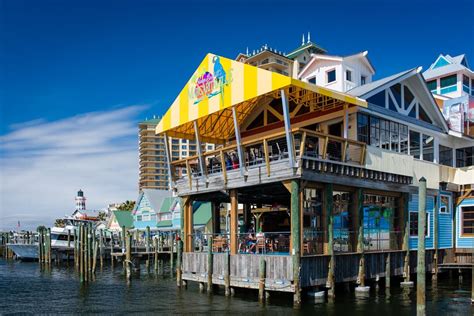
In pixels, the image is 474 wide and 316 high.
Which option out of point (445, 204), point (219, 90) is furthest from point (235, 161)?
point (445, 204)

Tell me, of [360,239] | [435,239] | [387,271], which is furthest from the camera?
[435,239]

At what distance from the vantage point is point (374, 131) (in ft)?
82.3

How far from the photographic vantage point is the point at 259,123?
28922 millimetres

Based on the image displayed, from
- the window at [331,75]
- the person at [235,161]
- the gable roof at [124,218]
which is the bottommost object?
the gable roof at [124,218]

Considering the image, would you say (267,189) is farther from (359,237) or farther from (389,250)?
(389,250)

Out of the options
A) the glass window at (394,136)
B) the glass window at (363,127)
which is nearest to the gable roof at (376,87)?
the glass window at (363,127)

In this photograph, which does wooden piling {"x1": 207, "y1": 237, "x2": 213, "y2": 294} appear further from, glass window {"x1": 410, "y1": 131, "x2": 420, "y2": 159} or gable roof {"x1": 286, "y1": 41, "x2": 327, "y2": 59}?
gable roof {"x1": 286, "y1": 41, "x2": 327, "y2": 59}

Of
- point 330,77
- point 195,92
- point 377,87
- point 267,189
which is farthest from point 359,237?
point 330,77

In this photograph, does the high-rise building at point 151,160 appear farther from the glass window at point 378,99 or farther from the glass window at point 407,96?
the glass window at point 378,99

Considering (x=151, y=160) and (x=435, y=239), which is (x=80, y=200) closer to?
(x=151, y=160)

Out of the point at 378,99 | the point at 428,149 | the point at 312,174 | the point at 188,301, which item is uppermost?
the point at 378,99

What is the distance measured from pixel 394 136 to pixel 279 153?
26.8 feet

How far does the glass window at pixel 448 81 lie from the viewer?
39438mm

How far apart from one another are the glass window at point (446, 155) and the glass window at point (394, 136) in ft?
18.5
